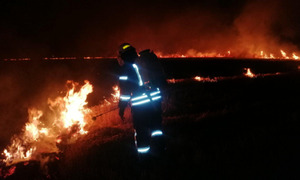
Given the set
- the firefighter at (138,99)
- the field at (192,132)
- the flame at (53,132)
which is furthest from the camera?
the flame at (53,132)

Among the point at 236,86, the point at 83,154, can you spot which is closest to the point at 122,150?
the point at 83,154

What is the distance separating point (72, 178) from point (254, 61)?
640 inches

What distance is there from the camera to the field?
177 inches

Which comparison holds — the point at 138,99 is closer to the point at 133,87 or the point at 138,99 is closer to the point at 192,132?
the point at 133,87

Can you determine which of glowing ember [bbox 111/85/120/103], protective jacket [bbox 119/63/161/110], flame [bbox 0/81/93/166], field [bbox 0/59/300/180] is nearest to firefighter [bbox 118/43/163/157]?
protective jacket [bbox 119/63/161/110]

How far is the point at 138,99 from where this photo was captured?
4.81 m

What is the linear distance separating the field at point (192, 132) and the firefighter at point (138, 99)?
478mm

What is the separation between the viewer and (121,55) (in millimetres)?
4844

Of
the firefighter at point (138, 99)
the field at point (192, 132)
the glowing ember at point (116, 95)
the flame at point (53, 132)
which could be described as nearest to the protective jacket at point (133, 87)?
the firefighter at point (138, 99)

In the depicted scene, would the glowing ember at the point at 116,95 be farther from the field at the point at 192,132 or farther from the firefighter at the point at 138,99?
the firefighter at the point at 138,99

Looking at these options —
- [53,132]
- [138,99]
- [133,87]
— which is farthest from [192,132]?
[53,132]

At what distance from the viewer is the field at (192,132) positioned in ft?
14.7

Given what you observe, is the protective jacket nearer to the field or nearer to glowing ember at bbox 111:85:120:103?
the field

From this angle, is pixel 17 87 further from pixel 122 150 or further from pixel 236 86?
pixel 236 86
